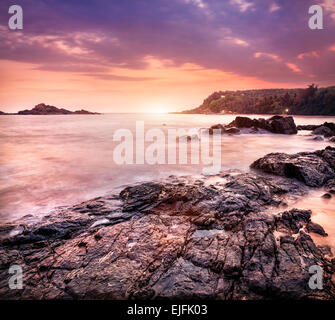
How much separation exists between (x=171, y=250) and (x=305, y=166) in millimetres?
6000

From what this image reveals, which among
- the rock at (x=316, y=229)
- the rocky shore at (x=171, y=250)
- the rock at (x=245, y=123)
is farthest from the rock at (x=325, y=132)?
the rock at (x=316, y=229)

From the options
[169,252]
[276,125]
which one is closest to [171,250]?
[169,252]

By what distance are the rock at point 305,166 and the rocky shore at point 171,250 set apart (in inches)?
84.2

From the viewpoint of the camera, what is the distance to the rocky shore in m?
2.35

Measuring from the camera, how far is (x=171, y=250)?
2.93 meters

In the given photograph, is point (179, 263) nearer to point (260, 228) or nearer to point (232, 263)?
point (232, 263)

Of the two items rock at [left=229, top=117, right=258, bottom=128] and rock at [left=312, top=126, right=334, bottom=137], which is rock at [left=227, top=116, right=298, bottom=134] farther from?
rock at [left=312, top=126, right=334, bottom=137]

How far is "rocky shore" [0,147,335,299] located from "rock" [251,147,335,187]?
2139mm

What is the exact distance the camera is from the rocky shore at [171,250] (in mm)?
2354

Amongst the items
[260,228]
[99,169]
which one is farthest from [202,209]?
[99,169]

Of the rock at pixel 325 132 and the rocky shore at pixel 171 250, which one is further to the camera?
the rock at pixel 325 132

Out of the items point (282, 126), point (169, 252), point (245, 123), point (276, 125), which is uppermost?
point (245, 123)

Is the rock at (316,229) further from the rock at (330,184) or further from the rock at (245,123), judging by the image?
the rock at (245,123)

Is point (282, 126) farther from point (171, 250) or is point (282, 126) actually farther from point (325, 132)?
point (171, 250)
